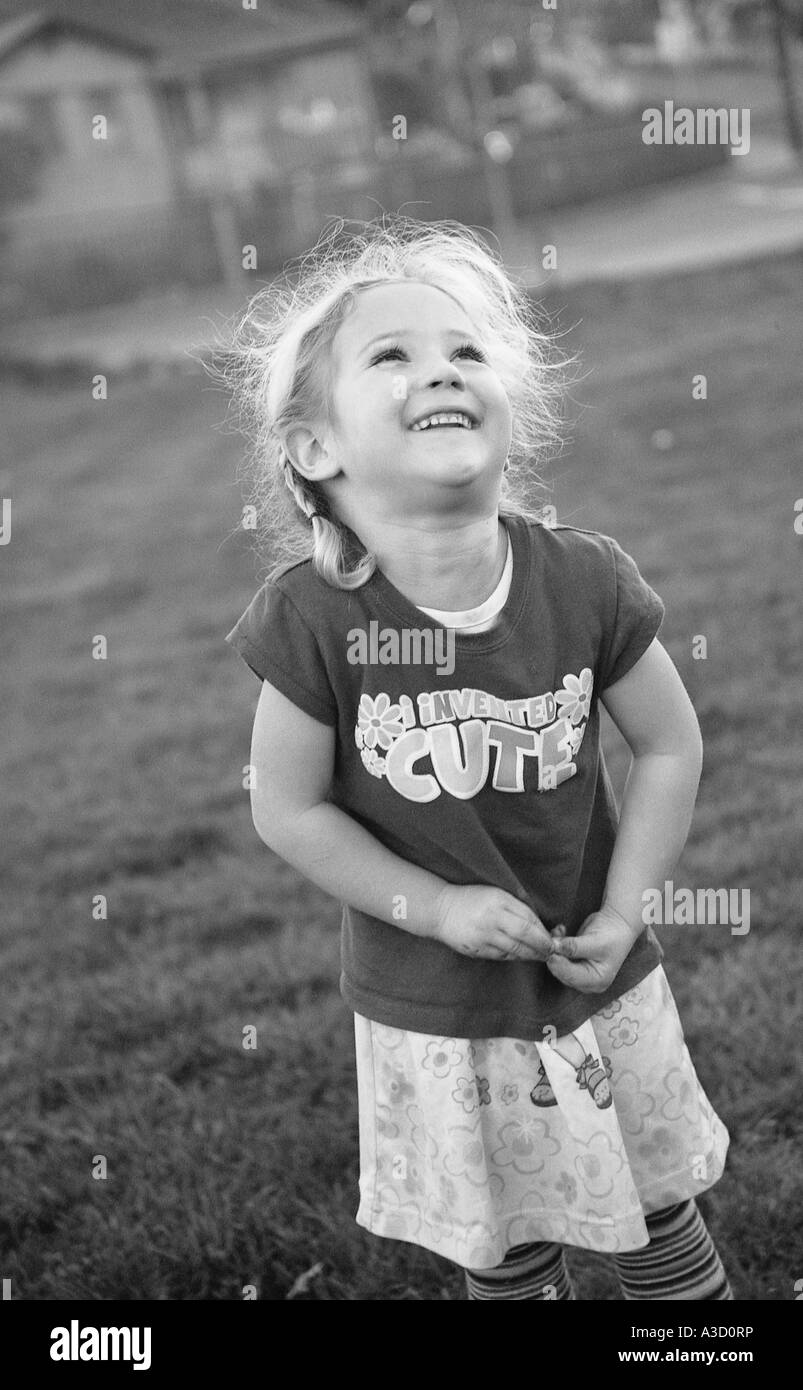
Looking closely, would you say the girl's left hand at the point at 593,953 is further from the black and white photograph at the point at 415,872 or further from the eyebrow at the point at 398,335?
the eyebrow at the point at 398,335

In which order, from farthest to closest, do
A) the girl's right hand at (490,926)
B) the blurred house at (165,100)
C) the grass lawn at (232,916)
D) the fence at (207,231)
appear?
the blurred house at (165,100) → the fence at (207,231) → the grass lawn at (232,916) → the girl's right hand at (490,926)

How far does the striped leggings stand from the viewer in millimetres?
1847

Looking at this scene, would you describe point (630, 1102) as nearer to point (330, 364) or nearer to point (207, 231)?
point (330, 364)

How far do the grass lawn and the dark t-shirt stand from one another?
2.20ft

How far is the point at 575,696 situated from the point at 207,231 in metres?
17.7

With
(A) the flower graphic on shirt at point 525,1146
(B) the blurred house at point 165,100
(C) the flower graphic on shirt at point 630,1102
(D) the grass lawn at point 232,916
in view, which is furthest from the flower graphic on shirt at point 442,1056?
(B) the blurred house at point 165,100

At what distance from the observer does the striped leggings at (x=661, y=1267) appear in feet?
6.06

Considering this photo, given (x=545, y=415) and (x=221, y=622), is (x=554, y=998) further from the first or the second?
(x=221, y=622)

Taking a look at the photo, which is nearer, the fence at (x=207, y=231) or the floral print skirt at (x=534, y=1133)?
the floral print skirt at (x=534, y=1133)

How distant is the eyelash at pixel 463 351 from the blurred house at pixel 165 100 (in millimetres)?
20502

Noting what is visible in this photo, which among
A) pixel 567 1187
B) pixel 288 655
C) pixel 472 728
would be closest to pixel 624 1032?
pixel 567 1187

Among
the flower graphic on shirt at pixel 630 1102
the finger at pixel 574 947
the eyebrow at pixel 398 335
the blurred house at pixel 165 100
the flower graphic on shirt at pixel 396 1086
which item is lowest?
the flower graphic on shirt at pixel 630 1102

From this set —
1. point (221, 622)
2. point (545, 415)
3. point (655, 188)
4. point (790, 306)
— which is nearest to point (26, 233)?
point (655, 188)

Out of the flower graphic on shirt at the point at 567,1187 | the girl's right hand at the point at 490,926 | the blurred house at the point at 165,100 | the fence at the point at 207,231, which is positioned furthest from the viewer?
the blurred house at the point at 165,100
